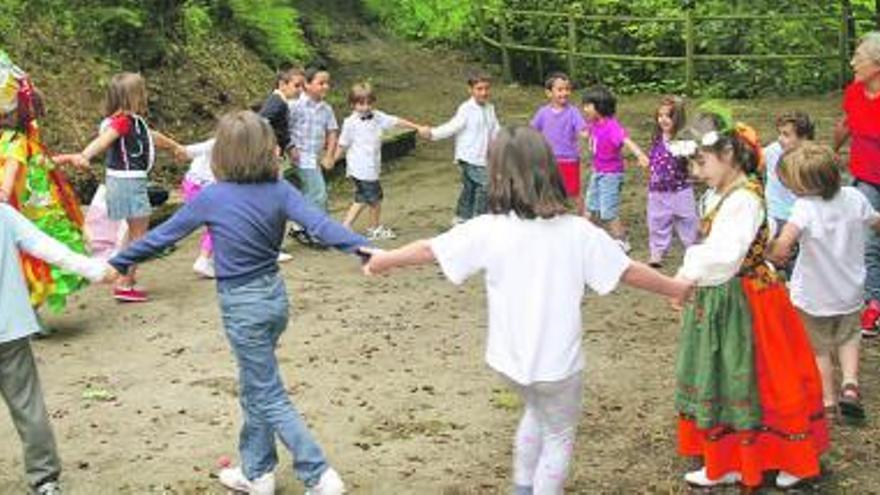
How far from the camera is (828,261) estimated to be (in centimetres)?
604

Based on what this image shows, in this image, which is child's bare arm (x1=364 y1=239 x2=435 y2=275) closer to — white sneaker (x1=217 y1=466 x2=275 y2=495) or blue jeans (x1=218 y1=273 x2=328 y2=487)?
blue jeans (x1=218 y1=273 x2=328 y2=487)

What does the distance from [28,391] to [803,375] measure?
327 cm

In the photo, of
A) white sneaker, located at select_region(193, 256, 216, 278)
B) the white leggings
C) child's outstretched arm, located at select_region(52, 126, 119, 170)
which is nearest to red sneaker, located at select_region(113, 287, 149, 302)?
white sneaker, located at select_region(193, 256, 216, 278)

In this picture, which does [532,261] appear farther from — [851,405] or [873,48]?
[873,48]

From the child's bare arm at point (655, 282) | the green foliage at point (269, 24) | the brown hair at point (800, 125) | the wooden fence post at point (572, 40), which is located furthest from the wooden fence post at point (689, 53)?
the child's bare arm at point (655, 282)

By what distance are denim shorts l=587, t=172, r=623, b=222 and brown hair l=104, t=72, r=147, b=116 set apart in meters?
3.72

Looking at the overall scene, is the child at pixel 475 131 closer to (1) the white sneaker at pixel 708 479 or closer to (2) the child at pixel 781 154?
(2) the child at pixel 781 154

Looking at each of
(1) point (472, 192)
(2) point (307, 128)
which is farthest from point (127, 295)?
(1) point (472, 192)

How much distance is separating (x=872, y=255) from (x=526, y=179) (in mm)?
3919

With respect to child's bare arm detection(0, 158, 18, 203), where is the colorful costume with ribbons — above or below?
below

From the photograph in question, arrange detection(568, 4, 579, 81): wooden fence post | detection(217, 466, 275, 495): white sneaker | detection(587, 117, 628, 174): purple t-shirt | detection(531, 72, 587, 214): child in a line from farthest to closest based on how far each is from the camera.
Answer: detection(568, 4, 579, 81): wooden fence post < detection(531, 72, 587, 214): child < detection(587, 117, 628, 174): purple t-shirt < detection(217, 466, 275, 495): white sneaker

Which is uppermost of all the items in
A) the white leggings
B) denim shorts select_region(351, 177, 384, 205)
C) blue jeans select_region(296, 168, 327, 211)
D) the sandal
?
the white leggings

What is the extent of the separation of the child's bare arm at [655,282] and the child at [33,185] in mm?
3519

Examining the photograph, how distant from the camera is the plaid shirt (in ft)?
33.8
